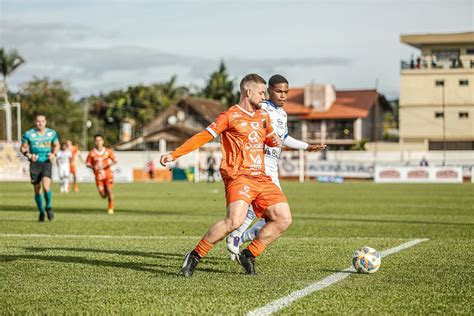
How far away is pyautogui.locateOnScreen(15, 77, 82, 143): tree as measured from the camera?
253ft

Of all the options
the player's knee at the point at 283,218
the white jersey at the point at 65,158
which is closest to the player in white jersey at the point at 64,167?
the white jersey at the point at 65,158

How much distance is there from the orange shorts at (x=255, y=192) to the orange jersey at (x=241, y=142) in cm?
7

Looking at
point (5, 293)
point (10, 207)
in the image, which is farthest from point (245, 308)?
point (10, 207)

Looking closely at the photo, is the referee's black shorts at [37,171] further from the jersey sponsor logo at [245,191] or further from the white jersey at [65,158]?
the white jersey at [65,158]

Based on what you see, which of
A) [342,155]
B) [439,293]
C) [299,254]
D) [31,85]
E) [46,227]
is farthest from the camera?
[31,85]

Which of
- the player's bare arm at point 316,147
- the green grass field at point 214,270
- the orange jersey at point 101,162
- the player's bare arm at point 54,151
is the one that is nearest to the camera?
the green grass field at point 214,270

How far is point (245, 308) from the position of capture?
612 cm

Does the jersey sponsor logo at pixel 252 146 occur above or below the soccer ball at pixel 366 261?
above

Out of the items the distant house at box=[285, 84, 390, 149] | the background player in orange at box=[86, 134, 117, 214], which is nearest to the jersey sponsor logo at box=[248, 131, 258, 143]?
the background player in orange at box=[86, 134, 117, 214]

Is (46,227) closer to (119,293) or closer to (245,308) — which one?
(119,293)

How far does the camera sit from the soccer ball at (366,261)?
817 cm

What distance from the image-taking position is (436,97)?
66375 millimetres

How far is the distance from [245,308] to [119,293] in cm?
132

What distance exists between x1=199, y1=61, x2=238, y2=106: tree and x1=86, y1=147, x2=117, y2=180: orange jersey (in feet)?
241
